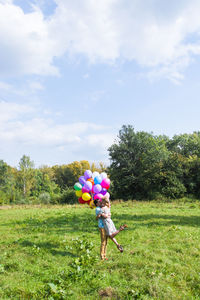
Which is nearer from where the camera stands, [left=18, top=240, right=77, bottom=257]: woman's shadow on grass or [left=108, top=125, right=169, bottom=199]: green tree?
[left=18, top=240, right=77, bottom=257]: woman's shadow on grass

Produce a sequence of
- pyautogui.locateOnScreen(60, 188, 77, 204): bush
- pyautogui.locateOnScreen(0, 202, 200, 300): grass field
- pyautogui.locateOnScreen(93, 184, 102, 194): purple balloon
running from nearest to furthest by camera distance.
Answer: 1. pyautogui.locateOnScreen(0, 202, 200, 300): grass field
2. pyautogui.locateOnScreen(93, 184, 102, 194): purple balloon
3. pyautogui.locateOnScreen(60, 188, 77, 204): bush

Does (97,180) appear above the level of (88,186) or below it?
above

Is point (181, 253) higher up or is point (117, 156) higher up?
point (117, 156)

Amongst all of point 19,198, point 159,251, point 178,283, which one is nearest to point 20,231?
point 159,251

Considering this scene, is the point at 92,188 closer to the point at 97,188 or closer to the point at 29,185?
the point at 97,188

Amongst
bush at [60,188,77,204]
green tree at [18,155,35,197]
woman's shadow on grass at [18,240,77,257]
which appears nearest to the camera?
woman's shadow on grass at [18,240,77,257]

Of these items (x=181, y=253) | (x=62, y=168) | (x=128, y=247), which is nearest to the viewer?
(x=181, y=253)

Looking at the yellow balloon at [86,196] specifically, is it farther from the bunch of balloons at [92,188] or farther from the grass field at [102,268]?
the grass field at [102,268]

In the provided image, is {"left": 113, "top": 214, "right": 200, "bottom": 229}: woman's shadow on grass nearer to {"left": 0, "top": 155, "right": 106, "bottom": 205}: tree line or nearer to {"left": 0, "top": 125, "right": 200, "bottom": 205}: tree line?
{"left": 0, "top": 125, "right": 200, "bottom": 205}: tree line

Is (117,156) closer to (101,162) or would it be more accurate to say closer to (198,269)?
(101,162)

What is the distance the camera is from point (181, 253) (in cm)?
693

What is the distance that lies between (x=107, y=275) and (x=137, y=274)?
0.71 metres

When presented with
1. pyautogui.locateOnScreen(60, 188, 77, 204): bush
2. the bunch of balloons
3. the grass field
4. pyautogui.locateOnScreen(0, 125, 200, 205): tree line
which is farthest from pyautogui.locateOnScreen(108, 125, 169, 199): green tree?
the grass field

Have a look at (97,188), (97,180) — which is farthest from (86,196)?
(97,180)
